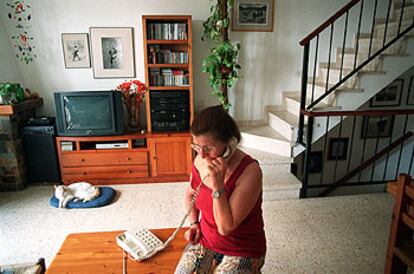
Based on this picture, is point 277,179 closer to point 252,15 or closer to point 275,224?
point 275,224

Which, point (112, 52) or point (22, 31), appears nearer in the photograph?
point (22, 31)

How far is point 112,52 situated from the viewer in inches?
144

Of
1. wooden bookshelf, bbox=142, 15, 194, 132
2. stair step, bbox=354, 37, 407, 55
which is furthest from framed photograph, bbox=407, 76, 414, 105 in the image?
wooden bookshelf, bbox=142, 15, 194, 132

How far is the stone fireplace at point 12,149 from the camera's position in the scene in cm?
317

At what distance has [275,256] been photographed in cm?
214

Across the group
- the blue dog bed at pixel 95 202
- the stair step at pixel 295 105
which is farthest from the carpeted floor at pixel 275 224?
the stair step at pixel 295 105

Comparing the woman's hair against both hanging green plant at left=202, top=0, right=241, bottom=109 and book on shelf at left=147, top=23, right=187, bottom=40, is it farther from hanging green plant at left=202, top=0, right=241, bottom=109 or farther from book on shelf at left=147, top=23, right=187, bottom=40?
book on shelf at left=147, top=23, right=187, bottom=40

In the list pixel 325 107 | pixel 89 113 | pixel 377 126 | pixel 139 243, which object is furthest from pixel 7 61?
pixel 377 126

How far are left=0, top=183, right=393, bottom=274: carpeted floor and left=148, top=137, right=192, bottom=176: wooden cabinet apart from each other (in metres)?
0.27

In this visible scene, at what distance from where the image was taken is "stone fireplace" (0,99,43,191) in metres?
3.17

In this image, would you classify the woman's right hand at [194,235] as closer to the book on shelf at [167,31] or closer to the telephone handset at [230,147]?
the telephone handset at [230,147]

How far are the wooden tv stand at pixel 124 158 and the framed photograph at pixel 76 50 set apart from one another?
102 centimetres

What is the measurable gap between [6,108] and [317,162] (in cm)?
419

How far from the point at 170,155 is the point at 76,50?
1824mm
